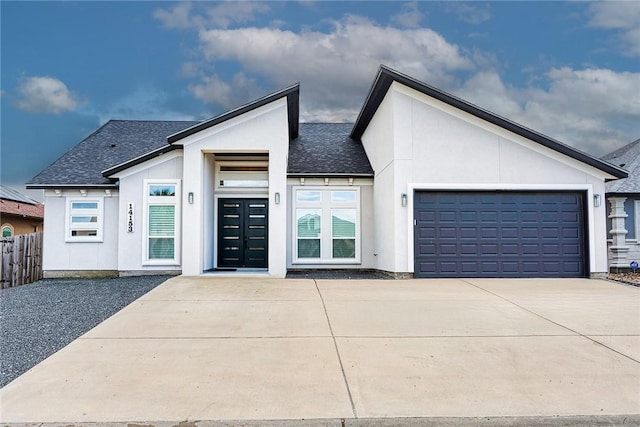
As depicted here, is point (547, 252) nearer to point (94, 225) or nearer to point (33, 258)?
point (94, 225)

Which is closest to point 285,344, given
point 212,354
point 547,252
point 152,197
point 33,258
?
point 212,354

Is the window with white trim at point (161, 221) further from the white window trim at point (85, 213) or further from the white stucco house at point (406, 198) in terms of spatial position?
the white window trim at point (85, 213)

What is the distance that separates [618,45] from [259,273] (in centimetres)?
1565

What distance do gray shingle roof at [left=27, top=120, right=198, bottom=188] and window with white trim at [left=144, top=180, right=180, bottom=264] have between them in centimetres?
179

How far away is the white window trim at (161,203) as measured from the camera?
11781mm

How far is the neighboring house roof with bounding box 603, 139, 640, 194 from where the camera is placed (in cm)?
1355

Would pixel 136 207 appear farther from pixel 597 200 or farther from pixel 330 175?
pixel 597 200

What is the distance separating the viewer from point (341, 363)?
4.64 m

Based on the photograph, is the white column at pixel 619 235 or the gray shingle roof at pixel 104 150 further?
the white column at pixel 619 235

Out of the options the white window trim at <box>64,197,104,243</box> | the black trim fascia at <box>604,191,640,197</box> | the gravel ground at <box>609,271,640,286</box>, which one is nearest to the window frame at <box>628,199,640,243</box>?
the black trim fascia at <box>604,191,640,197</box>

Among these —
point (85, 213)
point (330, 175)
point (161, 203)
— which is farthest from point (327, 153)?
point (85, 213)

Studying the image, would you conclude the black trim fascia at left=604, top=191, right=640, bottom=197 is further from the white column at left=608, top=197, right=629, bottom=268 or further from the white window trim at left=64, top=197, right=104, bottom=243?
the white window trim at left=64, top=197, right=104, bottom=243

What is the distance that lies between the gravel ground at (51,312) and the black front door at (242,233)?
246 centimetres

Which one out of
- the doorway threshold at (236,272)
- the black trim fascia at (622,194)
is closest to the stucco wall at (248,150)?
the doorway threshold at (236,272)
